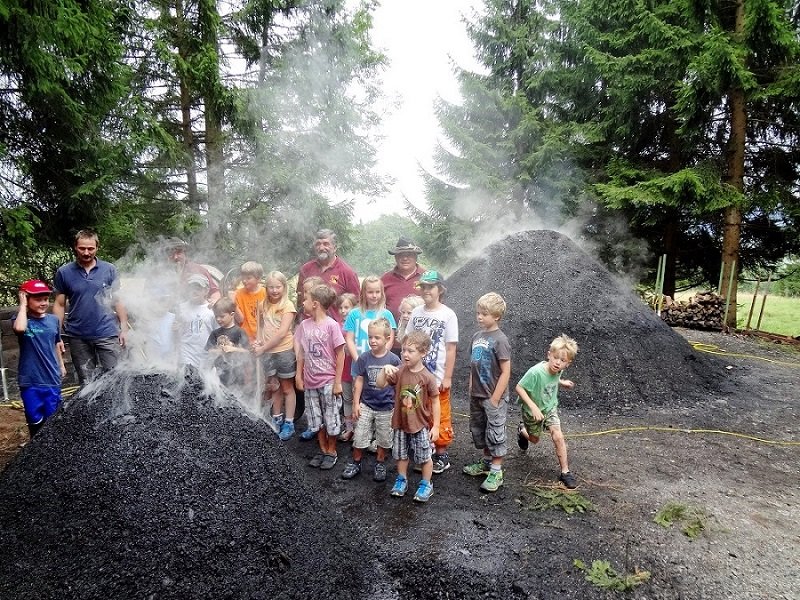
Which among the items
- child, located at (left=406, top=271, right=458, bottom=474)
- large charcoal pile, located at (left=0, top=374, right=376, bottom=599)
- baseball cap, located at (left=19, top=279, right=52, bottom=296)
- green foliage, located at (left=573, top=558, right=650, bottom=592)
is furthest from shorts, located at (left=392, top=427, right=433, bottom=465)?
baseball cap, located at (left=19, top=279, right=52, bottom=296)

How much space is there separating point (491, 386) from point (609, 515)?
1.23 m

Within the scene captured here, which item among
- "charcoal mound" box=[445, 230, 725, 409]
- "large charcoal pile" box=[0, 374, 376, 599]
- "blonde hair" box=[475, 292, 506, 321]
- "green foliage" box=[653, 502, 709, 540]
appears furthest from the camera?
"charcoal mound" box=[445, 230, 725, 409]

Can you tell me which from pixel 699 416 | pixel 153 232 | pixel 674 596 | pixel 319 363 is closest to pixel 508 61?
pixel 153 232

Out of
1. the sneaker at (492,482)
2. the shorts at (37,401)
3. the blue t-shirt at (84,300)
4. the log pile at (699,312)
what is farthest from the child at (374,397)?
the log pile at (699,312)

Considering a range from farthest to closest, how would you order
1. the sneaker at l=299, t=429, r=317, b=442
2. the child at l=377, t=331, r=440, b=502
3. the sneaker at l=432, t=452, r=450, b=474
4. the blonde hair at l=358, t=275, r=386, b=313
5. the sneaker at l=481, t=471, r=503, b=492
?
the sneaker at l=299, t=429, r=317, b=442 < the blonde hair at l=358, t=275, r=386, b=313 < the sneaker at l=432, t=452, r=450, b=474 < the sneaker at l=481, t=471, r=503, b=492 < the child at l=377, t=331, r=440, b=502

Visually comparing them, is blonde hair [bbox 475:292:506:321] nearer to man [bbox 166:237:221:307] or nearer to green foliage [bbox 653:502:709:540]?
green foliage [bbox 653:502:709:540]

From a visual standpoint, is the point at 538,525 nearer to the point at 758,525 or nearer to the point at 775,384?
the point at 758,525

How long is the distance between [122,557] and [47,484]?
2.24ft

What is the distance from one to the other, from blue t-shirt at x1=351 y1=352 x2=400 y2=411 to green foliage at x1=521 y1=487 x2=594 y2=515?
1285mm

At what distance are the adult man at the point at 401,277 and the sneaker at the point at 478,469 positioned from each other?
5.39ft

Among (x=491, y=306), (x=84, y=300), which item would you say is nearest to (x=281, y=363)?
(x=84, y=300)

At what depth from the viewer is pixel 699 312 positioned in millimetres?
11453

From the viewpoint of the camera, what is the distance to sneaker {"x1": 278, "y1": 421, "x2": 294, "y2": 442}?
475 centimetres

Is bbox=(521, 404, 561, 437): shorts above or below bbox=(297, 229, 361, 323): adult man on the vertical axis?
below
